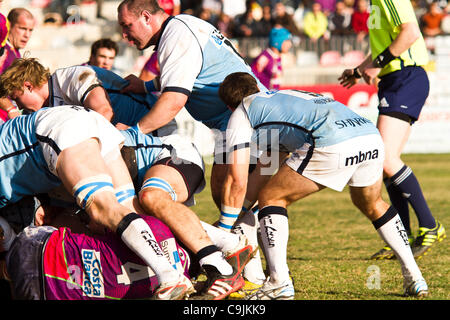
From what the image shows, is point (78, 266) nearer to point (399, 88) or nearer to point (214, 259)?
point (214, 259)

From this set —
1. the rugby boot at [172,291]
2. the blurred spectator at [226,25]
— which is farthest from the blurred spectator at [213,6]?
the rugby boot at [172,291]

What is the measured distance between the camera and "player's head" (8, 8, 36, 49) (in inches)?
313

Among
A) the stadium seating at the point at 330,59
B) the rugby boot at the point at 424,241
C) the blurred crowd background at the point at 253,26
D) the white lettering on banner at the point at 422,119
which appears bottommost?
the white lettering on banner at the point at 422,119

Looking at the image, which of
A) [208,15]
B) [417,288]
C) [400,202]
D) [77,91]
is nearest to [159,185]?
[77,91]

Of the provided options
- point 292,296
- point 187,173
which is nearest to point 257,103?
point 187,173

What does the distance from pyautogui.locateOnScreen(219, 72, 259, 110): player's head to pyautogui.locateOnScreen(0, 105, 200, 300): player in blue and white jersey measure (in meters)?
0.76

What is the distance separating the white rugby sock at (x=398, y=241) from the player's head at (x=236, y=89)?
48.3 inches

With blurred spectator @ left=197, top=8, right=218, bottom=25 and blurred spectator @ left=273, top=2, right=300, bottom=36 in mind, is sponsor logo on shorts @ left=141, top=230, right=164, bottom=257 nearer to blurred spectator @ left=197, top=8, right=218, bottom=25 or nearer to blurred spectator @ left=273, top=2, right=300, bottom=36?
blurred spectator @ left=273, top=2, right=300, bottom=36

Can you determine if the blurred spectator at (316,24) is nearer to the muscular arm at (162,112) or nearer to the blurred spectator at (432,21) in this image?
the blurred spectator at (432,21)

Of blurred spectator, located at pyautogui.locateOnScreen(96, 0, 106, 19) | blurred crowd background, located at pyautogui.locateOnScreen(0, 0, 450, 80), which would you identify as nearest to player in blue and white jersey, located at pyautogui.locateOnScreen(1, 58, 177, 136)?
blurred crowd background, located at pyautogui.locateOnScreen(0, 0, 450, 80)

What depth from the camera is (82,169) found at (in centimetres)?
432

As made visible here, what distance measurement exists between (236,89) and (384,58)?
6.02 ft

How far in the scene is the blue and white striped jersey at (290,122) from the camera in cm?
469
